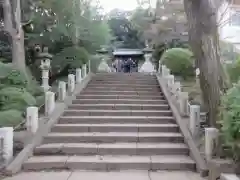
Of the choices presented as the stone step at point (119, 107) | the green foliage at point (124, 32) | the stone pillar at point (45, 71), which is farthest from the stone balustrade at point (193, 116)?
the green foliage at point (124, 32)

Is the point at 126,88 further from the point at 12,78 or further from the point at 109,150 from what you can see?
the point at 109,150

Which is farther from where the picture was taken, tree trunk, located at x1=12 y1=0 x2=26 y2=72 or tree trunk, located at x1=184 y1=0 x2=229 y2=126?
tree trunk, located at x1=12 y1=0 x2=26 y2=72

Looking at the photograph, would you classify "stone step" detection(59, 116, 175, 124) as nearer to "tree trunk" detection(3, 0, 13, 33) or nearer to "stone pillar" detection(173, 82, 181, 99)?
"stone pillar" detection(173, 82, 181, 99)

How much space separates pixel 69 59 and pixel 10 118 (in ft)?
24.7

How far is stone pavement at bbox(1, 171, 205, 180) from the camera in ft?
21.0

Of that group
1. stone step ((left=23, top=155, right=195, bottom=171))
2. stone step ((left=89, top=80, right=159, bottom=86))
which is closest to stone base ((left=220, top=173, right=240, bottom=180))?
stone step ((left=23, top=155, right=195, bottom=171))

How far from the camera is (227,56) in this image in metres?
16.1

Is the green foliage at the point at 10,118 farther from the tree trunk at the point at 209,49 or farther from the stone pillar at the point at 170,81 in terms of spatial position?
the stone pillar at the point at 170,81

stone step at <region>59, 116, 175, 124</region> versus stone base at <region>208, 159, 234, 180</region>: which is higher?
stone step at <region>59, 116, 175, 124</region>

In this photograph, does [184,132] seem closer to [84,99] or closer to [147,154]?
[147,154]

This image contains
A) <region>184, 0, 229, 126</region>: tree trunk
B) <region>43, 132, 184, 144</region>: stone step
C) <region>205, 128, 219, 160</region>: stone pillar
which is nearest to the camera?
<region>205, 128, 219, 160</region>: stone pillar

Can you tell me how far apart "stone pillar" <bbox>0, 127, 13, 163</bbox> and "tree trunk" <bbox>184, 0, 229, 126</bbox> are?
13.8ft

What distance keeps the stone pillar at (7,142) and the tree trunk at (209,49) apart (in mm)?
4193

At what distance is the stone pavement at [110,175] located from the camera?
21.0 ft
